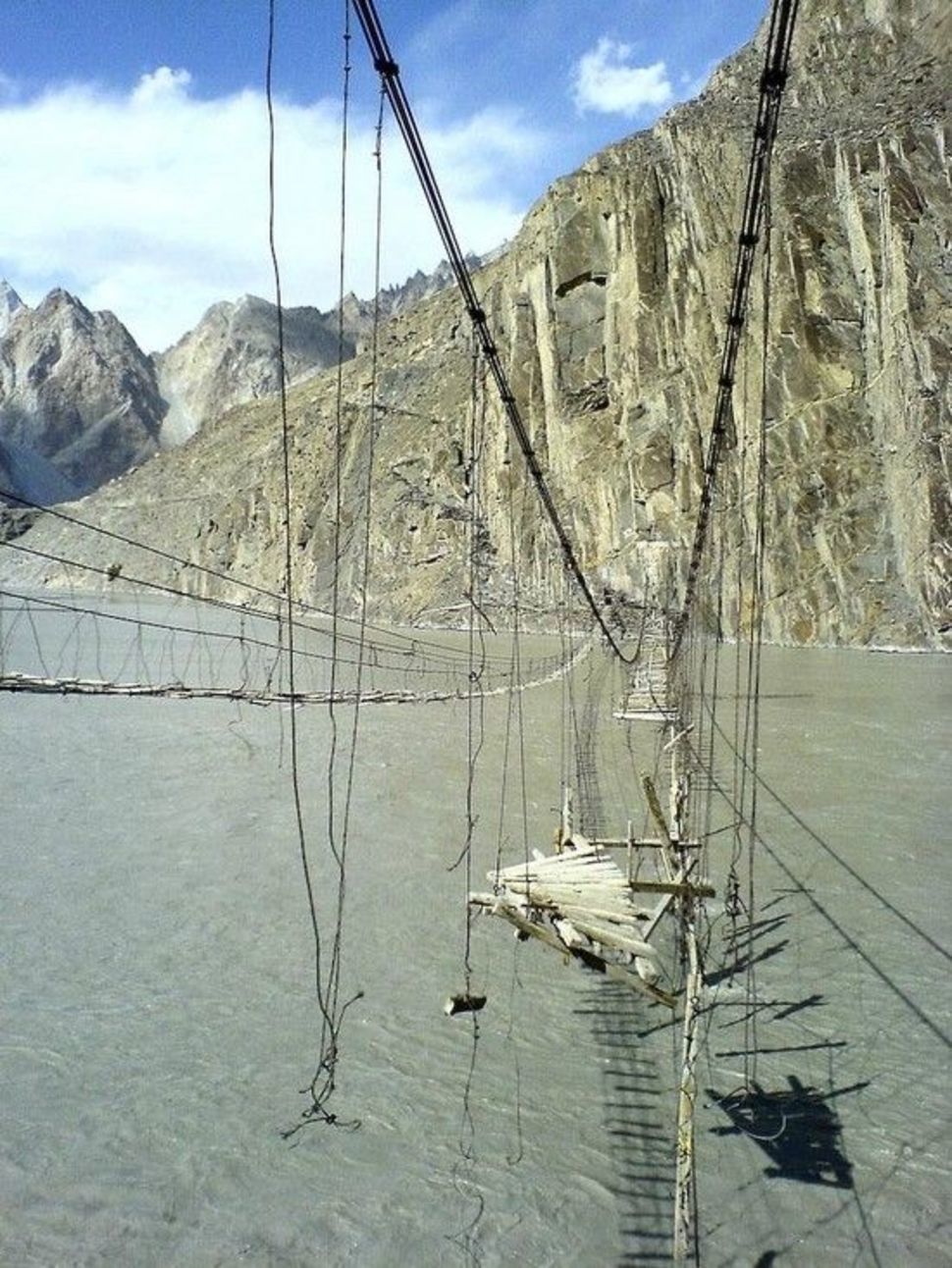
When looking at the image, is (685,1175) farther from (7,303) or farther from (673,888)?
(7,303)

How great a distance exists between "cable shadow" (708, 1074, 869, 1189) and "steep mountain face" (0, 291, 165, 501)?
172 m

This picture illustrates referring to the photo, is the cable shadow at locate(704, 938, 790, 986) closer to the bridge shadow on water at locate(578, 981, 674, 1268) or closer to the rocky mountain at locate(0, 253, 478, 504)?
the bridge shadow on water at locate(578, 981, 674, 1268)

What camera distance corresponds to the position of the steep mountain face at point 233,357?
532 ft

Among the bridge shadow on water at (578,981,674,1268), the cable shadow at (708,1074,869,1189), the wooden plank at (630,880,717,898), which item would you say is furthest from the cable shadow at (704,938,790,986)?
the cable shadow at (708,1074,869,1189)

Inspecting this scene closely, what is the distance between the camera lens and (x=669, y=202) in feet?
150

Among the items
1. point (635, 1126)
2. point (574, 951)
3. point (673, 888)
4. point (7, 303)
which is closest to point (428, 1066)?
point (635, 1126)

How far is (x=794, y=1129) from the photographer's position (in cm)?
516

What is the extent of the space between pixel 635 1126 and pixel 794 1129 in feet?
2.87

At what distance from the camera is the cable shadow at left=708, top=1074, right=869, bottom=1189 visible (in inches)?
189

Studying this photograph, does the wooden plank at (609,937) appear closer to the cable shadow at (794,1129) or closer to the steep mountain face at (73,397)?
the cable shadow at (794,1129)

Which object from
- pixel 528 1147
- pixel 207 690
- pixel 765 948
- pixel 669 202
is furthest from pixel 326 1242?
pixel 669 202

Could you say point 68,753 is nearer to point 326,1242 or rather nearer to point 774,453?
point 326,1242

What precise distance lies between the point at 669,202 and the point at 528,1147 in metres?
48.2

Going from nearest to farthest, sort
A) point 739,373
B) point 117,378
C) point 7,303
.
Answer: point 739,373, point 117,378, point 7,303
